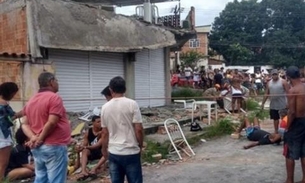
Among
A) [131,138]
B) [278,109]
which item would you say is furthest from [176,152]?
[131,138]

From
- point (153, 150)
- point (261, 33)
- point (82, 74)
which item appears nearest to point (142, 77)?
point (82, 74)

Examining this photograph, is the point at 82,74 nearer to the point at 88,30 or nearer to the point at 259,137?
the point at 88,30

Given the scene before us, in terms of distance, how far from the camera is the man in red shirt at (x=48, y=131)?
4.64 metres

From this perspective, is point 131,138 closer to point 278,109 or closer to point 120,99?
point 120,99

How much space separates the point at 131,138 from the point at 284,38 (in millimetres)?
52134

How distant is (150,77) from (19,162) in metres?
9.23

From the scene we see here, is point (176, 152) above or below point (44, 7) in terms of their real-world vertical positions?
below

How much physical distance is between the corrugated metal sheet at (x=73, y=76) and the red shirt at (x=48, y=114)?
6858mm

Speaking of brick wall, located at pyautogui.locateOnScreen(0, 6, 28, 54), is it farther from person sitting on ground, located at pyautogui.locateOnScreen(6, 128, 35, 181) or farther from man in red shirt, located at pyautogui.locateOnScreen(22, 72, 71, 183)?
man in red shirt, located at pyautogui.locateOnScreen(22, 72, 71, 183)

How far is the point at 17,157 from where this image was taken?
7219mm

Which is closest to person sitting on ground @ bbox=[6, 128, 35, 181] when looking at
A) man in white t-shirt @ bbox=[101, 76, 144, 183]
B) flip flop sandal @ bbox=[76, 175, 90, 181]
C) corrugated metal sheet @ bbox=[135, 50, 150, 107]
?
flip flop sandal @ bbox=[76, 175, 90, 181]

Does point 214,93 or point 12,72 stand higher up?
point 12,72

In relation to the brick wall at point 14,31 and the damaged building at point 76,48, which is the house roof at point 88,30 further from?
the brick wall at point 14,31

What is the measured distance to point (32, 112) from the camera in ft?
15.7
